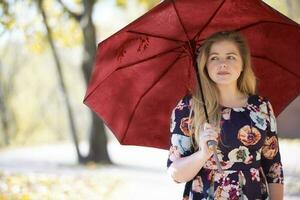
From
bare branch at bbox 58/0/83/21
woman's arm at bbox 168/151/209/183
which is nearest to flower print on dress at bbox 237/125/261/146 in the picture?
woman's arm at bbox 168/151/209/183

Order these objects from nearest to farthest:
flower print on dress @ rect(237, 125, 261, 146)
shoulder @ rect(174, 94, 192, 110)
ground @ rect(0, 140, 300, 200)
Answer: flower print on dress @ rect(237, 125, 261, 146)
shoulder @ rect(174, 94, 192, 110)
ground @ rect(0, 140, 300, 200)

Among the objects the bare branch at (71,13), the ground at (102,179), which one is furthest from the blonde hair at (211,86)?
the bare branch at (71,13)

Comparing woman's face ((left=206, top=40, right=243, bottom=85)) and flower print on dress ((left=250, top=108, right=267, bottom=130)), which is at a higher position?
woman's face ((left=206, top=40, right=243, bottom=85))

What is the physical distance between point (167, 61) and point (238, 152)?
79 centimetres

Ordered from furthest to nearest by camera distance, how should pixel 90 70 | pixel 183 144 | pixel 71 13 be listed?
pixel 71 13, pixel 90 70, pixel 183 144

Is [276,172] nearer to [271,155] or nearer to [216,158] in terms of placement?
[271,155]

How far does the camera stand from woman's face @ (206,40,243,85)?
297cm

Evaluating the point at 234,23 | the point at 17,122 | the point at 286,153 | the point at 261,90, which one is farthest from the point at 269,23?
the point at 17,122

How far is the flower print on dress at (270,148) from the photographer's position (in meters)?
3.00

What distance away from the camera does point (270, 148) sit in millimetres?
3002

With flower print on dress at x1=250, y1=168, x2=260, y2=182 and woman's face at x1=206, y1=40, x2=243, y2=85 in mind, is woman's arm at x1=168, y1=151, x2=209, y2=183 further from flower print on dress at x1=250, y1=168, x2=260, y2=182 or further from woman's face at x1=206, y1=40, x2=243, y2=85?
woman's face at x1=206, y1=40, x2=243, y2=85

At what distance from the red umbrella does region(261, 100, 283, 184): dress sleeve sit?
1.67ft

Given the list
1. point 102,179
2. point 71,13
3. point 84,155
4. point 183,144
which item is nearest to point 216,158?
point 183,144

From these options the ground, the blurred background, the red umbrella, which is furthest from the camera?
the blurred background
